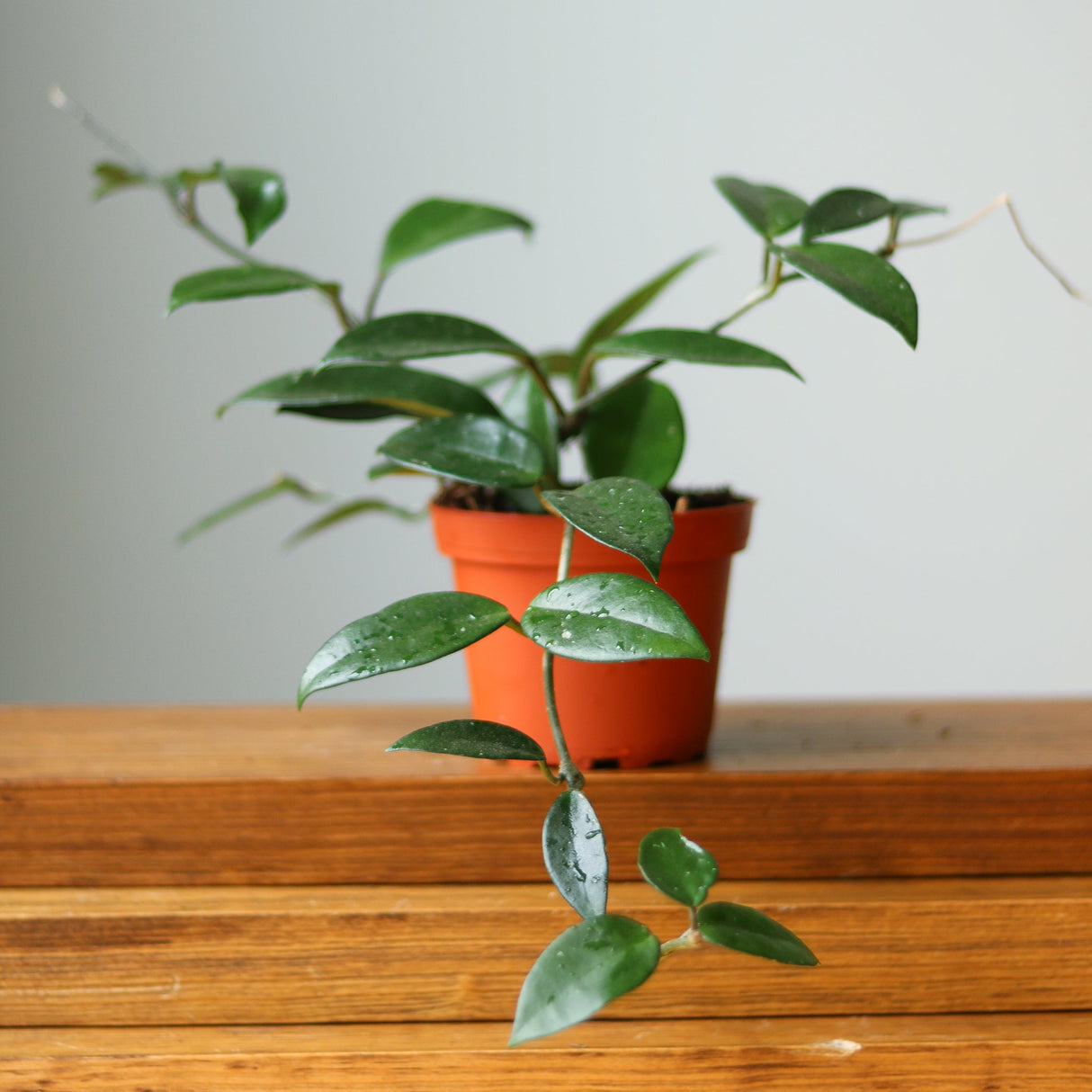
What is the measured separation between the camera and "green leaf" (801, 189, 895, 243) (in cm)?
61

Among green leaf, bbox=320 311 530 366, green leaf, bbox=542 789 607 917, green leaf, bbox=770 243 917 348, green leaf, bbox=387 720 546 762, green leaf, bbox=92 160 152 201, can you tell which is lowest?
green leaf, bbox=542 789 607 917

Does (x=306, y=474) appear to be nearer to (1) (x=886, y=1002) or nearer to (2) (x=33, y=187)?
(2) (x=33, y=187)

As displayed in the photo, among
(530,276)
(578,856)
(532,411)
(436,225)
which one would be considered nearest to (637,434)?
(532,411)

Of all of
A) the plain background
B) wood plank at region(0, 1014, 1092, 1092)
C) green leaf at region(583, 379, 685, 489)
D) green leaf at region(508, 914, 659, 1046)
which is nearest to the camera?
green leaf at region(508, 914, 659, 1046)

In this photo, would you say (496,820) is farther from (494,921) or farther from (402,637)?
(402,637)

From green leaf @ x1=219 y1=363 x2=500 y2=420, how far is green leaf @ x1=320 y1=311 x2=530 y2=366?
0.03 metres

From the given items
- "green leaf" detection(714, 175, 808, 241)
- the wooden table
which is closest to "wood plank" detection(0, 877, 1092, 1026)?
the wooden table

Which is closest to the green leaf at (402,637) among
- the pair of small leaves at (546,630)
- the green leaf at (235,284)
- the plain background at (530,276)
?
the pair of small leaves at (546,630)

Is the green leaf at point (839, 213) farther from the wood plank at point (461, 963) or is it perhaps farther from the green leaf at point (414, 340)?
the wood plank at point (461, 963)

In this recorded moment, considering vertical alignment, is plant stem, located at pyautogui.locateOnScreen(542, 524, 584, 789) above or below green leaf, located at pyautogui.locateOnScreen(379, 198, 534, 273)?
below

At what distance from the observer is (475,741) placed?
0.48 meters

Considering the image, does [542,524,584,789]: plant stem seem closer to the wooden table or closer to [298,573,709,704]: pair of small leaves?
[298,573,709,704]: pair of small leaves

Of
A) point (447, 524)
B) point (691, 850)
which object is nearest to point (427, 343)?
point (447, 524)

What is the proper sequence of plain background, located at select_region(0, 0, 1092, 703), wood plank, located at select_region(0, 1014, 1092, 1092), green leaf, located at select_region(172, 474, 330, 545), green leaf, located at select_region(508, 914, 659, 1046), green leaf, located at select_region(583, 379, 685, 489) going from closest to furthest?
1. green leaf, located at select_region(508, 914, 659, 1046)
2. wood plank, located at select_region(0, 1014, 1092, 1092)
3. green leaf, located at select_region(583, 379, 685, 489)
4. green leaf, located at select_region(172, 474, 330, 545)
5. plain background, located at select_region(0, 0, 1092, 703)
